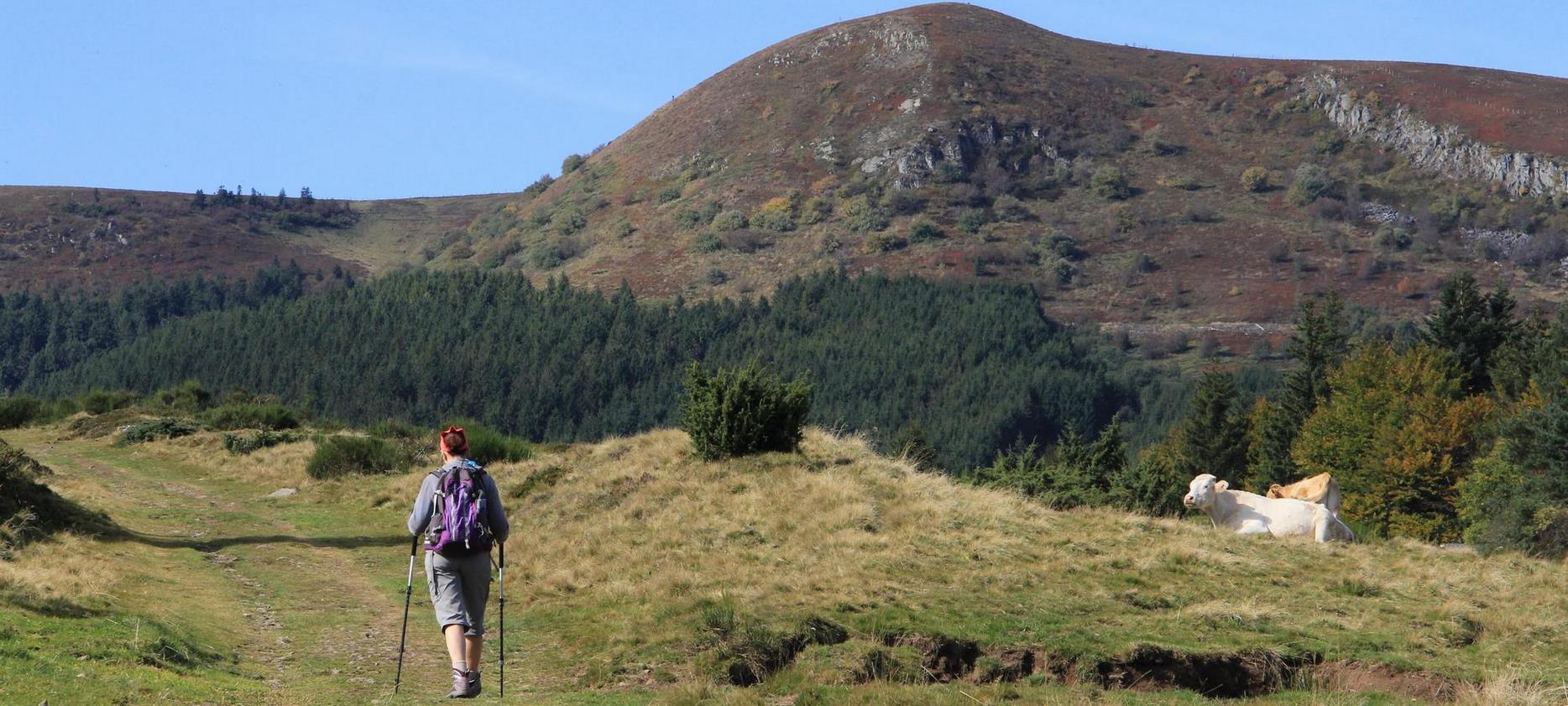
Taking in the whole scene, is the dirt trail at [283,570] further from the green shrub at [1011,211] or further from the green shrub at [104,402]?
the green shrub at [1011,211]

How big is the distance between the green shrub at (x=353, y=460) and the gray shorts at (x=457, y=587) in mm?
21758

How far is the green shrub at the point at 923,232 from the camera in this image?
170m

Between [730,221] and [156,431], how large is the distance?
134 m

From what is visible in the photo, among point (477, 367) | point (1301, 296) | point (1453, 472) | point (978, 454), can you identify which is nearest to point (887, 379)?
point (978, 454)

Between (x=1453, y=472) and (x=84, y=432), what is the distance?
5607 cm

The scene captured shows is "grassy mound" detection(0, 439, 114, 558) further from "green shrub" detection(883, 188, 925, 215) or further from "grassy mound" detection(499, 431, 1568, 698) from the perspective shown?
"green shrub" detection(883, 188, 925, 215)

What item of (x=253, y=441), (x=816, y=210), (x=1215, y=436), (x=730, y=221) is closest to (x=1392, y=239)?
(x=816, y=210)

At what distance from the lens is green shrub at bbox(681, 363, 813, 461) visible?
25.3 meters

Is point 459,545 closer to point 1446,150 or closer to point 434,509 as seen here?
point 434,509

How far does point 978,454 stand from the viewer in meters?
116

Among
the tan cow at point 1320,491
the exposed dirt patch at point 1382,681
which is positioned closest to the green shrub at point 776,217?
the tan cow at point 1320,491

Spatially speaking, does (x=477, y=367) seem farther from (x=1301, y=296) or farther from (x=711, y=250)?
(x=1301, y=296)

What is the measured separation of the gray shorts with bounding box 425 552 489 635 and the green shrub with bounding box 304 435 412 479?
21758 mm

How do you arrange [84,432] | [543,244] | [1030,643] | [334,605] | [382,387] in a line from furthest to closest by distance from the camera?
[543,244]
[382,387]
[84,432]
[334,605]
[1030,643]
